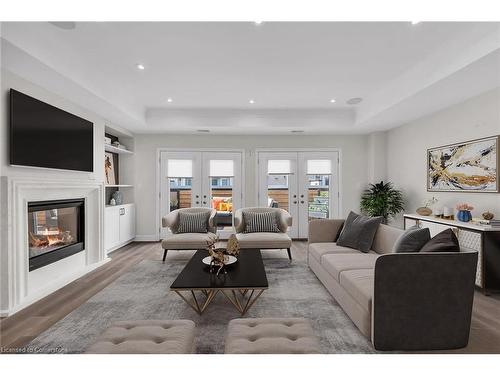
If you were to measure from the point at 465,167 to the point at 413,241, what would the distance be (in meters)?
2.21

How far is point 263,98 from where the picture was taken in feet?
14.4

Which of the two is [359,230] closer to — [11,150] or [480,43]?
[480,43]

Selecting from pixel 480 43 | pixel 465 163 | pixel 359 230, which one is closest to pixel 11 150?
pixel 359 230

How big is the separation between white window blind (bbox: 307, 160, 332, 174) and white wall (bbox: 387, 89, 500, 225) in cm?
122

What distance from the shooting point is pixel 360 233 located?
3182 mm

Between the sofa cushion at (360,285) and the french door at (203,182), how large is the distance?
376cm

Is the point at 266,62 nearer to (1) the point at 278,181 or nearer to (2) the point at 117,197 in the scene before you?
(1) the point at 278,181

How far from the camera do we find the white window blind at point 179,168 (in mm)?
5836

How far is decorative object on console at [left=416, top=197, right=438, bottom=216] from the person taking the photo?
3943 mm

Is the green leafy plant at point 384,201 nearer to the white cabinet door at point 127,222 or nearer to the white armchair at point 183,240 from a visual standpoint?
the white armchair at point 183,240

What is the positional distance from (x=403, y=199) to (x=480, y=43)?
3168 millimetres

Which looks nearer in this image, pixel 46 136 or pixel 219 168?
pixel 46 136

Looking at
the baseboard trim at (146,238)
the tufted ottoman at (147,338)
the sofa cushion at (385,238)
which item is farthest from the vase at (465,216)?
the baseboard trim at (146,238)

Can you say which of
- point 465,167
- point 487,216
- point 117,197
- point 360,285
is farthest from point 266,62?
point 117,197
